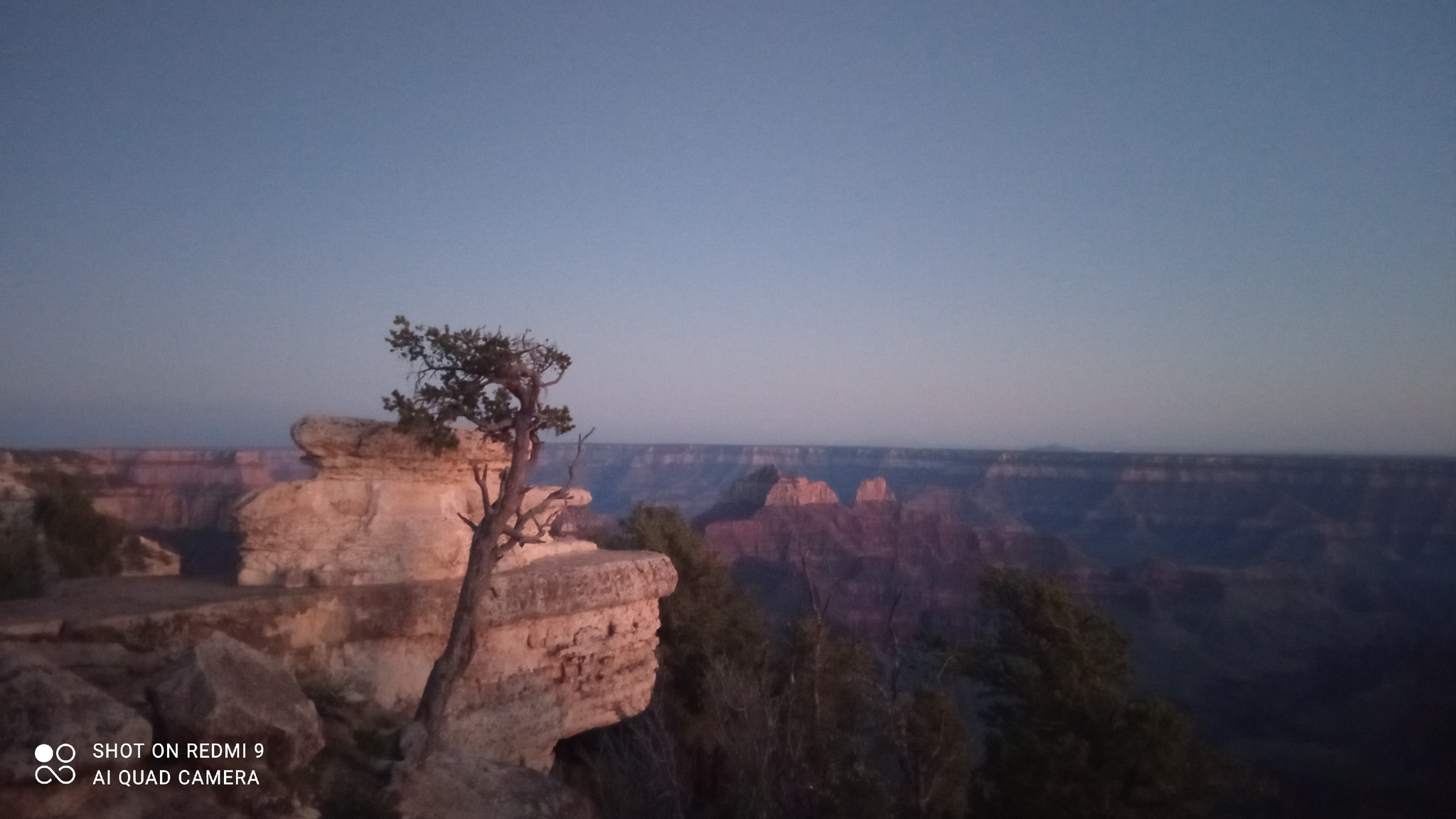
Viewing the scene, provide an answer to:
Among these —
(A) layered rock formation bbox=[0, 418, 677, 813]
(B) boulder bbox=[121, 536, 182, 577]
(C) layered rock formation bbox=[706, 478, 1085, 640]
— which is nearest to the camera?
(A) layered rock formation bbox=[0, 418, 677, 813]

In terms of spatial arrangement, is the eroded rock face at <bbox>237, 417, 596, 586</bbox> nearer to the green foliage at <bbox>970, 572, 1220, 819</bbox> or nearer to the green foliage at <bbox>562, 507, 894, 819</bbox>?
the green foliage at <bbox>562, 507, 894, 819</bbox>

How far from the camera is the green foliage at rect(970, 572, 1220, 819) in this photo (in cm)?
787

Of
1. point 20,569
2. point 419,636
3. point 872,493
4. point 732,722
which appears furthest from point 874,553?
point 20,569

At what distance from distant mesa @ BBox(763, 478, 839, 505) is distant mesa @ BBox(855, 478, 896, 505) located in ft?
5.55

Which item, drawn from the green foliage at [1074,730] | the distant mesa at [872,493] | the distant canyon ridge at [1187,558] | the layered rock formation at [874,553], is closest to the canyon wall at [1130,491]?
the distant canyon ridge at [1187,558]

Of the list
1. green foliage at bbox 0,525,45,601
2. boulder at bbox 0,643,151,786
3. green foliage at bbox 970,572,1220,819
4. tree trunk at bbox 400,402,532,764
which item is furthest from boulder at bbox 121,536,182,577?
green foliage at bbox 970,572,1220,819

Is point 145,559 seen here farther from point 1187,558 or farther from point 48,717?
point 1187,558

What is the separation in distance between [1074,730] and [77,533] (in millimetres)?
15731

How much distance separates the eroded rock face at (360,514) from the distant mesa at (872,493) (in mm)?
43034

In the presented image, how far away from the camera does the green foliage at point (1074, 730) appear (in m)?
7.87

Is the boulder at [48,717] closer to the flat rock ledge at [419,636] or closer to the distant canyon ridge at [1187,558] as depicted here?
the flat rock ledge at [419,636]

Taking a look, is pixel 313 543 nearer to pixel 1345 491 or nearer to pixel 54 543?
pixel 54 543

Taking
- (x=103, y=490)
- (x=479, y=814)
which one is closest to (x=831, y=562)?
(x=103, y=490)

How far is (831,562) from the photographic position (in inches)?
1422
